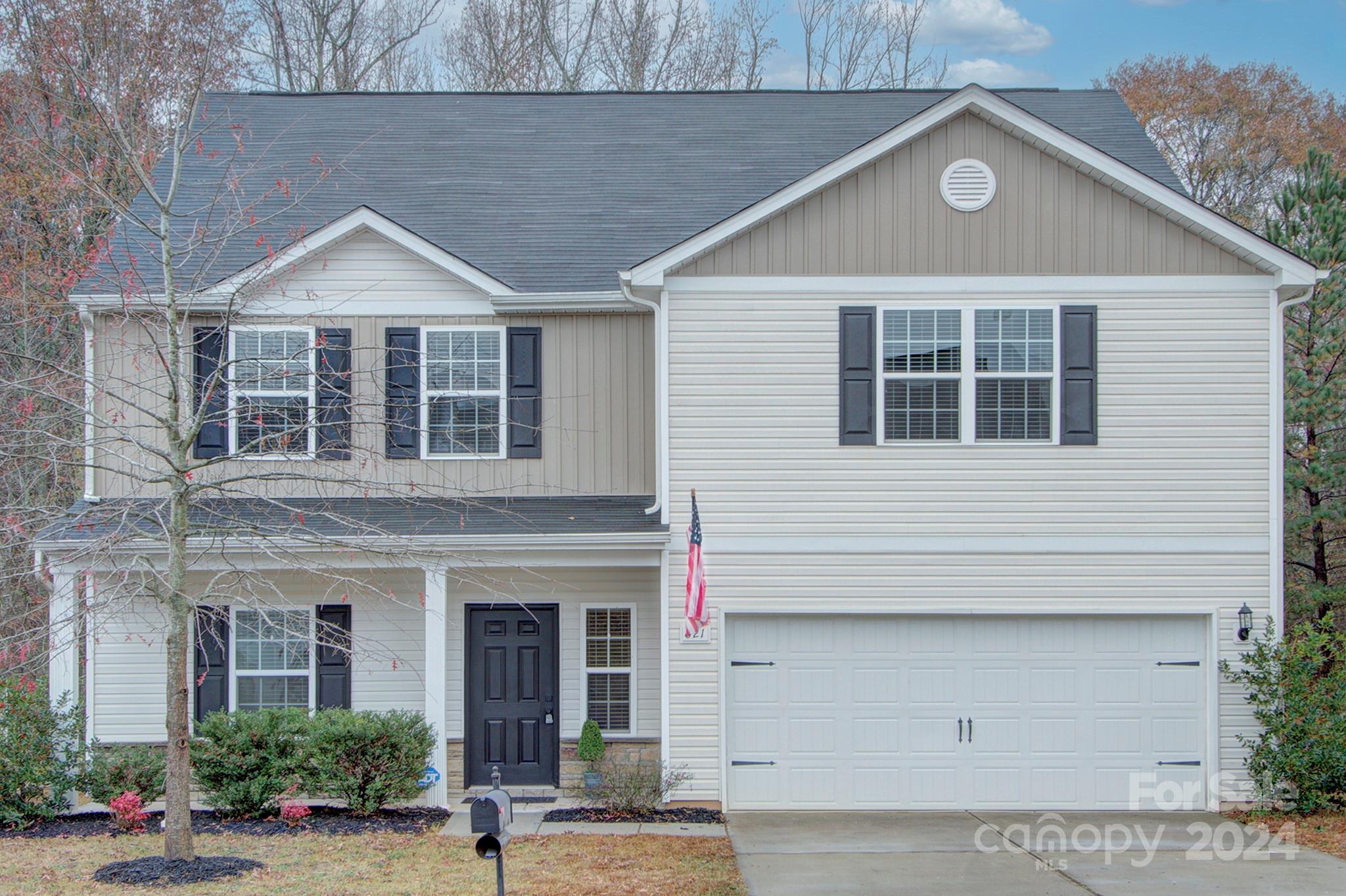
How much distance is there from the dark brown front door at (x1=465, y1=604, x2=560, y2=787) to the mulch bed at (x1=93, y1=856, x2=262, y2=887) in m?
4.00

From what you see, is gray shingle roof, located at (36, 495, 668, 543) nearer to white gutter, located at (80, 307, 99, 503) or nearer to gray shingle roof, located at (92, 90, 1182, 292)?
white gutter, located at (80, 307, 99, 503)

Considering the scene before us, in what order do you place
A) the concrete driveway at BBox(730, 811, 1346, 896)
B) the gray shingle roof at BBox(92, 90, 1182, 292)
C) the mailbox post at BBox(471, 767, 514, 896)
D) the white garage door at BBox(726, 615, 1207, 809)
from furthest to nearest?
the gray shingle roof at BBox(92, 90, 1182, 292) < the white garage door at BBox(726, 615, 1207, 809) < the concrete driveway at BBox(730, 811, 1346, 896) < the mailbox post at BBox(471, 767, 514, 896)

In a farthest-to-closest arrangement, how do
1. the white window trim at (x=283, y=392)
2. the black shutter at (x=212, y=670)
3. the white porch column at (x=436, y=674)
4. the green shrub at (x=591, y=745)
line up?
the black shutter at (x=212, y=670) → the green shrub at (x=591, y=745) → the white porch column at (x=436, y=674) → the white window trim at (x=283, y=392)

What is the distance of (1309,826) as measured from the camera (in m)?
11.8

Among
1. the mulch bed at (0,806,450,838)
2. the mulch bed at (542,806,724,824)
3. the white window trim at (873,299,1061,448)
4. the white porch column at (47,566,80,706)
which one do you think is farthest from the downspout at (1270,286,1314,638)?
the white porch column at (47,566,80,706)

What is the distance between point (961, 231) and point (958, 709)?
494cm

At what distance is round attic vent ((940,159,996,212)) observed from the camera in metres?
12.7

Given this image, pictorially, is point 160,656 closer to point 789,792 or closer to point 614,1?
point 789,792

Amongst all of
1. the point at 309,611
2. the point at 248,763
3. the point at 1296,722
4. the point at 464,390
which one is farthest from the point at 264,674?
the point at 1296,722

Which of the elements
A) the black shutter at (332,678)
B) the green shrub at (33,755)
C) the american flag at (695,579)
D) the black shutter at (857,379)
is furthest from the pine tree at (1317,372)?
the green shrub at (33,755)

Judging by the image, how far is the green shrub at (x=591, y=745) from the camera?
13.3 metres

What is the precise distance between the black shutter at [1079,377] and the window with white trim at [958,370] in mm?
127

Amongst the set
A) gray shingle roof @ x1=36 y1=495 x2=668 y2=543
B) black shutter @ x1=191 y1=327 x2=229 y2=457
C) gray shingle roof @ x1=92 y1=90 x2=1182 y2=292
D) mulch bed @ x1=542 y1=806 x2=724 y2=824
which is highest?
gray shingle roof @ x1=92 y1=90 x2=1182 y2=292

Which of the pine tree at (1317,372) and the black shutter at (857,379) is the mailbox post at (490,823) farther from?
the pine tree at (1317,372)
